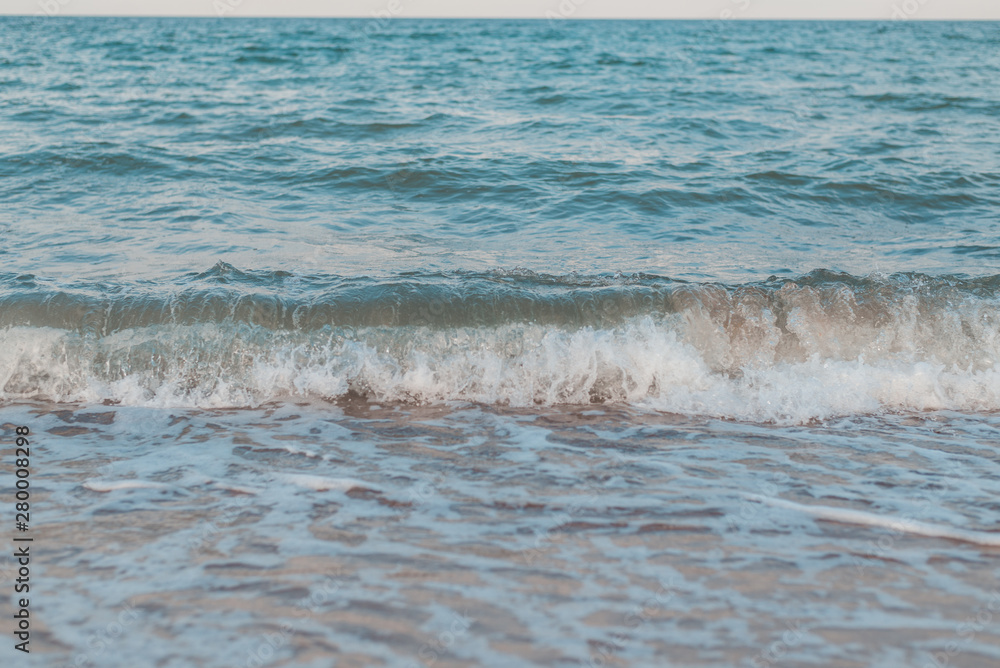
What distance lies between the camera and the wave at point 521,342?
499 centimetres

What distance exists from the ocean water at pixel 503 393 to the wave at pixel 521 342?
27 mm

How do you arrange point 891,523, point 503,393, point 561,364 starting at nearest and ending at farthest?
point 891,523, point 503,393, point 561,364

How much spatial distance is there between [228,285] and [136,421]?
1.75 m

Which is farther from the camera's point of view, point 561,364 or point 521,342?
point 521,342

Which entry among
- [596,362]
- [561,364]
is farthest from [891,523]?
[561,364]

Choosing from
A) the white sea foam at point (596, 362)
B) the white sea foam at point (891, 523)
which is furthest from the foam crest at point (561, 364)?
the white sea foam at point (891, 523)

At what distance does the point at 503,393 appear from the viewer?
498cm

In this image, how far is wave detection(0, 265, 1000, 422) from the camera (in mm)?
4992

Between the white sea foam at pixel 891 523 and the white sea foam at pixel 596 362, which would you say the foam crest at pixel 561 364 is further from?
the white sea foam at pixel 891 523

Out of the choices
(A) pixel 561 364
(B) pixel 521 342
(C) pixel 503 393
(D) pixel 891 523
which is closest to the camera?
(D) pixel 891 523

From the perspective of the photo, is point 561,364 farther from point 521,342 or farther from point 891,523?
point 891,523

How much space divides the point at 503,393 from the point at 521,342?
60 cm

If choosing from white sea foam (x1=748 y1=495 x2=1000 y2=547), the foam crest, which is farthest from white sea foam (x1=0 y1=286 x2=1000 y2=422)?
white sea foam (x1=748 y1=495 x2=1000 y2=547)

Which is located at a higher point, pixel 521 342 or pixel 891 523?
pixel 521 342
